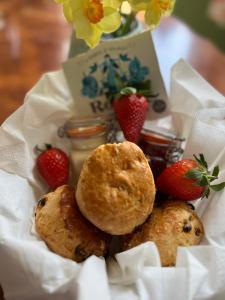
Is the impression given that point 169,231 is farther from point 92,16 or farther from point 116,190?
point 92,16

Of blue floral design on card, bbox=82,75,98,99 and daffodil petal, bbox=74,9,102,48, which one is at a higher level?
daffodil petal, bbox=74,9,102,48

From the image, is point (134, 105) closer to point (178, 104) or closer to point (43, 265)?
point (178, 104)

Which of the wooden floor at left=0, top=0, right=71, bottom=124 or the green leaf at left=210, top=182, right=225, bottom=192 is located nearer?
the green leaf at left=210, top=182, right=225, bottom=192

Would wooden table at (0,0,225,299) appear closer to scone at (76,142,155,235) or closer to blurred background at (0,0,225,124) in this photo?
blurred background at (0,0,225,124)

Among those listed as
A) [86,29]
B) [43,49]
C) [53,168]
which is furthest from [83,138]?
[43,49]

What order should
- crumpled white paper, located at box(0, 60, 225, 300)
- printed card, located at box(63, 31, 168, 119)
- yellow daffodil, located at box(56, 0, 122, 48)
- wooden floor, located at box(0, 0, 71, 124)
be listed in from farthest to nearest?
wooden floor, located at box(0, 0, 71, 124), printed card, located at box(63, 31, 168, 119), yellow daffodil, located at box(56, 0, 122, 48), crumpled white paper, located at box(0, 60, 225, 300)

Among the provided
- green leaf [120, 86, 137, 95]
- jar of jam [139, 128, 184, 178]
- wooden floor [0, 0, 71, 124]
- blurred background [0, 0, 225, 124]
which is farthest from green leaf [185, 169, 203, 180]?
wooden floor [0, 0, 71, 124]
